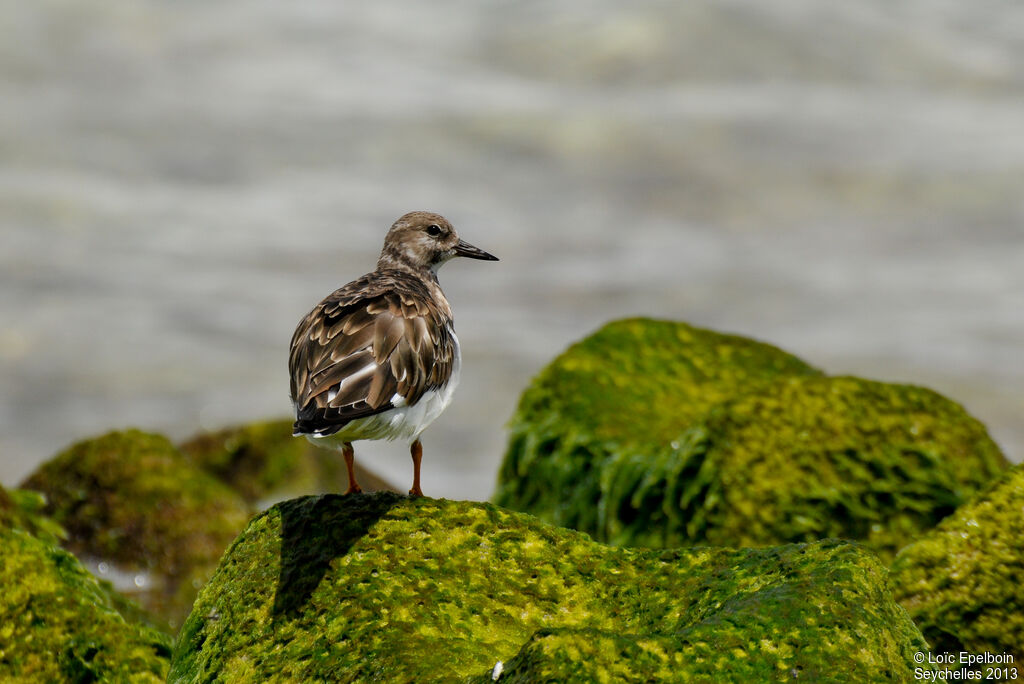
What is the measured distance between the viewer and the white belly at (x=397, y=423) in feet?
19.0

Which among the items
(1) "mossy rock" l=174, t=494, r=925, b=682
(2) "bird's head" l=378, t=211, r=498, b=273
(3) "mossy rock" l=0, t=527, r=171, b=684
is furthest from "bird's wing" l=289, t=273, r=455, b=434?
(2) "bird's head" l=378, t=211, r=498, b=273

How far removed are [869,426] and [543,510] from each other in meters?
3.00

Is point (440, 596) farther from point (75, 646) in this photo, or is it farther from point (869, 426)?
point (869, 426)

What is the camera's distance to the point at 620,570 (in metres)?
5.13

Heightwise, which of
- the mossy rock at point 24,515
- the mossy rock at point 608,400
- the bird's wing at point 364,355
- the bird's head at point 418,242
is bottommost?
the mossy rock at point 24,515

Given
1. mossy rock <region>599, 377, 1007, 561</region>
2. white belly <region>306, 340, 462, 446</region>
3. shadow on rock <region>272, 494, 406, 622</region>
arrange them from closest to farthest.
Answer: shadow on rock <region>272, 494, 406, 622</region> → white belly <region>306, 340, 462, 446</region> → mossy rock <region>599, 377, 1007, 561</region>

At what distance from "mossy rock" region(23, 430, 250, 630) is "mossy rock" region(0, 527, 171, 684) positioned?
4.54 m

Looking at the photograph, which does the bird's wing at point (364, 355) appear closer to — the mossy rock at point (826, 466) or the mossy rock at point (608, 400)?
the mossy rock at point (826, 466)

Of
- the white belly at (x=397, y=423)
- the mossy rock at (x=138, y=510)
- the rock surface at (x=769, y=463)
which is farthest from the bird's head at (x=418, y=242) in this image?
the mossy rock at (x=138, y=510)

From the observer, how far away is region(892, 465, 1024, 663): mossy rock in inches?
240

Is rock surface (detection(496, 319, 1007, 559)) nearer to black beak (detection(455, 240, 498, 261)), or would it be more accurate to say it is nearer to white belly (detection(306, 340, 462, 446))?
black beak (detection(455, 240, 498, 261))

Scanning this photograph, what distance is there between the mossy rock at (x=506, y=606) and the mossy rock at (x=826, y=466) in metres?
2.88

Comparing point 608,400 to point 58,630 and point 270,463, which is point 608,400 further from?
point 58,630

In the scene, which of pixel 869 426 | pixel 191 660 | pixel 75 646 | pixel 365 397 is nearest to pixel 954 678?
pixel 869 426
